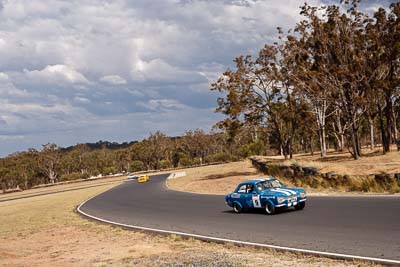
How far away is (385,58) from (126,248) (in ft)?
114

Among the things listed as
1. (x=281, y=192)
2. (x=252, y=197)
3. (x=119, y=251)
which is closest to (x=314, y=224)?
(x=281, y=192)

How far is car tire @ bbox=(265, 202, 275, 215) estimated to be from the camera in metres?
18.3

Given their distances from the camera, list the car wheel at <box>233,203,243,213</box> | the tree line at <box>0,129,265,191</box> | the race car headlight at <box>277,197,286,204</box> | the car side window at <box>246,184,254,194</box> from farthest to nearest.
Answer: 1. the tree line at <box>0,129,265,191</box>
2. the car wheel at <box>233,203,243,213</box>
3. the car side window at <box>246,184,254,194</box>
4. the race car headlight at <box>277,197,286,204</box>

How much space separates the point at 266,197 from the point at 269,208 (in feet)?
1.56

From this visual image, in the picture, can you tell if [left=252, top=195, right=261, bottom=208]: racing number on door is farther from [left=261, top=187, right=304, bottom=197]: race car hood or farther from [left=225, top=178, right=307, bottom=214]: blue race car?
[left=261, top=187, right=304, bottom=197]: race car hood

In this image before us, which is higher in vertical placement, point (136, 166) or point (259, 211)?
point (136, 166)

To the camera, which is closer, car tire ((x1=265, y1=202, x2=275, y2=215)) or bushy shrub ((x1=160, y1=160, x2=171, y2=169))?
car tire ((x1=265, y1=202, x2=275, y2=215))

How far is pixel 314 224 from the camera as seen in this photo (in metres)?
14.8

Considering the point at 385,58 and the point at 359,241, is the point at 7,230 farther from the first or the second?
the point at 385,58

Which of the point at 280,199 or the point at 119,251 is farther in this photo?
the point at 280,199

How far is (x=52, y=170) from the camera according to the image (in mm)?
121938

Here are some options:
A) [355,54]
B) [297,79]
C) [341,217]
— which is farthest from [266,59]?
[341,217]

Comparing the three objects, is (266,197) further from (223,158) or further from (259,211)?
(223,158)

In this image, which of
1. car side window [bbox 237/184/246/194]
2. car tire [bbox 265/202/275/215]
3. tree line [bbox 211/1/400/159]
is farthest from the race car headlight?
tree line [bbox 211/1/400/159]
